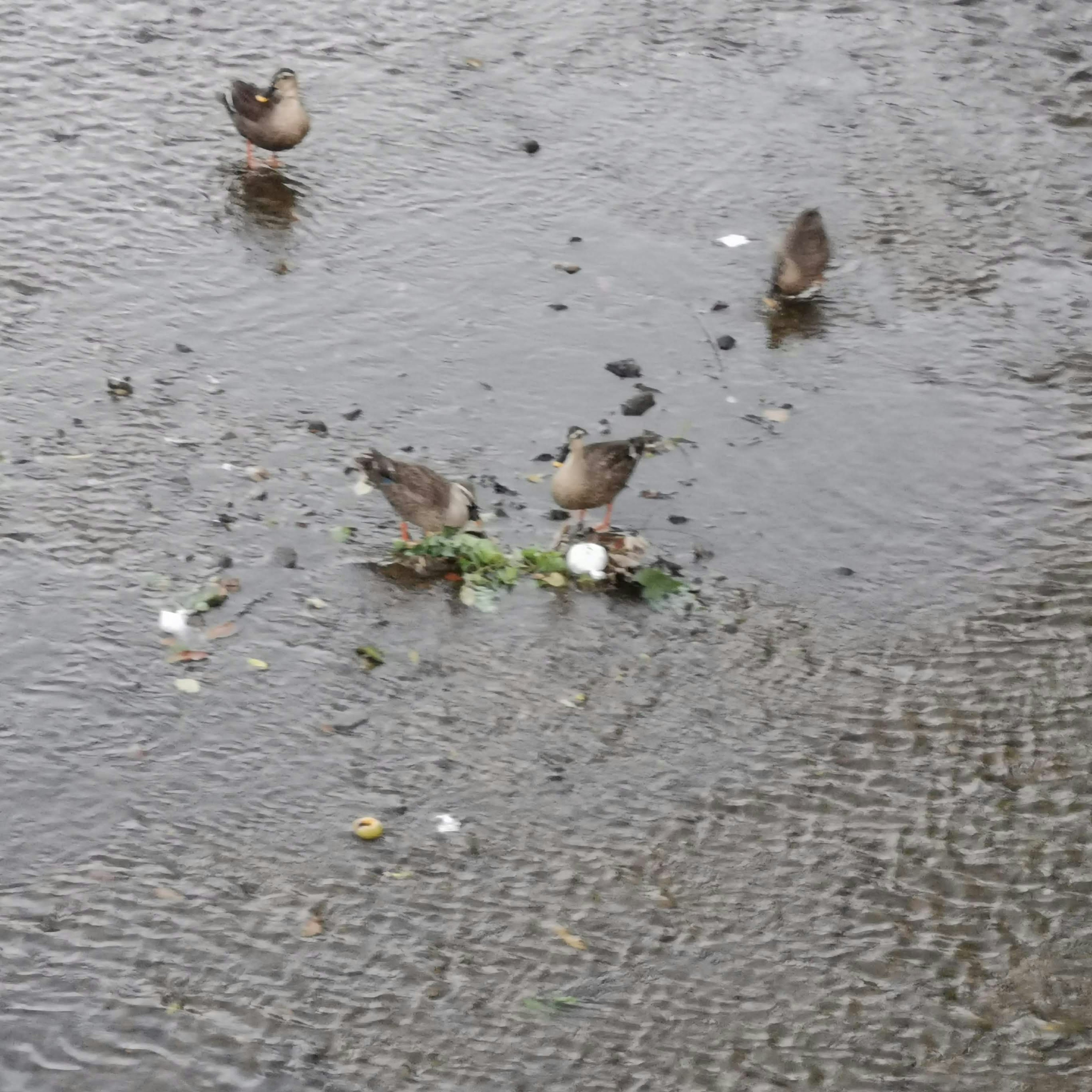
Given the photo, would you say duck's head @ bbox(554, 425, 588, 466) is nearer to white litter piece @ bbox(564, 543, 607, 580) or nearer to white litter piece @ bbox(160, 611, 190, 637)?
white litter piece @ bbox(564, 543, 607, 580)

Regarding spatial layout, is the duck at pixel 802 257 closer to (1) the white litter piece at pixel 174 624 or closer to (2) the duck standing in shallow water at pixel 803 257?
(2) the duck standing in shallow water at pixel 803 257

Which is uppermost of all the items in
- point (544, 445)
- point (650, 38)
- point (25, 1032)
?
point (650, 38)

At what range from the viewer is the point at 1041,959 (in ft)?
17.4

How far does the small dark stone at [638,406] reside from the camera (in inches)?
313

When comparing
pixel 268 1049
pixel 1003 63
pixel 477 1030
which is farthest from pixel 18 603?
pixel 1003 63

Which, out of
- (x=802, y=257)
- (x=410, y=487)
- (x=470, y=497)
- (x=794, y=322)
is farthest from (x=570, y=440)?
(x=802, y=257)

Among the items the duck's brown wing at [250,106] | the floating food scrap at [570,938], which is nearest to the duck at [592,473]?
the floating food scrap at [570,938]

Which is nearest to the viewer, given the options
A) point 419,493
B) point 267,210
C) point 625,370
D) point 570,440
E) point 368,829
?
point 368,829

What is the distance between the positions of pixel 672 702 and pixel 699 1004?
1.59 m

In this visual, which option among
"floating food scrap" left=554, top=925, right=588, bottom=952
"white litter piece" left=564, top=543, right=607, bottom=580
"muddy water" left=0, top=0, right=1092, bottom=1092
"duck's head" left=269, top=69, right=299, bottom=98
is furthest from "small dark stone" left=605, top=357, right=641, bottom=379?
"floating food scrap" left=554, top=925, right=588, bottom=952

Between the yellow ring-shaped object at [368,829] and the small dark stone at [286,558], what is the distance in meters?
1.64

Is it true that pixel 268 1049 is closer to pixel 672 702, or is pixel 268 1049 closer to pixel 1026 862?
pixel 672 702

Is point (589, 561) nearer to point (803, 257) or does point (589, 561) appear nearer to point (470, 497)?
point (470, 497)

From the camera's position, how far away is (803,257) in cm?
870
